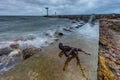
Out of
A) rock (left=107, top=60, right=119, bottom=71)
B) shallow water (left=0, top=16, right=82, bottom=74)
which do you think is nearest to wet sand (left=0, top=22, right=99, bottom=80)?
rock (left=107, top=60, right=119, bottom=71)

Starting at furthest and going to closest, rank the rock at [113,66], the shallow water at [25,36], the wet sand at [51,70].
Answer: the shallow water at [25,36]
the rock at [113,66]
the wet sand at [51,70]

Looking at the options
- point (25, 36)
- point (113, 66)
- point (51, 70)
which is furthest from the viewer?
point (25, 36)

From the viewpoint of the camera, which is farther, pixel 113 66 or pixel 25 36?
pixel 25 36

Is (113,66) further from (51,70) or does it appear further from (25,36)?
(25,36)

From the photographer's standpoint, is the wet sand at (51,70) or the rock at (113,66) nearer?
the wet sand at (51,70)

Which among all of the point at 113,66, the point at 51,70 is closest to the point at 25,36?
the point at 113,66

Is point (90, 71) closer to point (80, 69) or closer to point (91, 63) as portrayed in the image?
point (80, 69)

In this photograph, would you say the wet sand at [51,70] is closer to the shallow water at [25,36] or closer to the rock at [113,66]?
the rock at [113,66]

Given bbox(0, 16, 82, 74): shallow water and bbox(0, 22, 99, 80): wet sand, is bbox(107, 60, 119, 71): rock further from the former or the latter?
bbox(0, 16, 82, 74): shallow water

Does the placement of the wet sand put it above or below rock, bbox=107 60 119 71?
above

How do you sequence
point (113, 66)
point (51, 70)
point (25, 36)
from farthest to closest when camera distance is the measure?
point (25, 36) → point (113, 66) → point (51, 70)

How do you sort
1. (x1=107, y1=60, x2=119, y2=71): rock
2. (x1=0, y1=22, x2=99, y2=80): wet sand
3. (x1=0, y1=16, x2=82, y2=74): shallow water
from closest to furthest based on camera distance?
(x1=0, y1=22, x2=99, y2=80): wet sand → (x1=107, y1=60, x2=119, y2=71): rock → (x1=0, y1=16, x2=82, y2=74): shallow water

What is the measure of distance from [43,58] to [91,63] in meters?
1.03

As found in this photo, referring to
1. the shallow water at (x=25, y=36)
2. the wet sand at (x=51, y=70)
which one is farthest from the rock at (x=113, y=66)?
the shallow water at (x=25, y=36)
